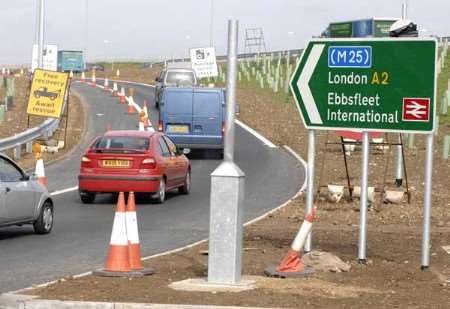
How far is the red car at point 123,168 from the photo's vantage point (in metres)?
22.6

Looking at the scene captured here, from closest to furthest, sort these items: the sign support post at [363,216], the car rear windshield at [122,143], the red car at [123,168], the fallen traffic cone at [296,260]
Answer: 1. the fallen traffic cone at [296,260]
2. the sign support post at [363,216]
3. the red car at [123,168]
4. the car rear windshield at [122,143]

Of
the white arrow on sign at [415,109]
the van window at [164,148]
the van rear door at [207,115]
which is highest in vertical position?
the white arrow on sign at [415,109]

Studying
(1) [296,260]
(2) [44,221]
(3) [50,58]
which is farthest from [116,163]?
(3) [50,58]

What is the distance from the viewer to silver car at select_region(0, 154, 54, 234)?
16359 mm

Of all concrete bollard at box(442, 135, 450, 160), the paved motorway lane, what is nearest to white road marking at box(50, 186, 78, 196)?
the paved motorway lane

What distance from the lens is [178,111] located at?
3444cm

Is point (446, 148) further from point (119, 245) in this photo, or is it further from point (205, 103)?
point (119, 245)

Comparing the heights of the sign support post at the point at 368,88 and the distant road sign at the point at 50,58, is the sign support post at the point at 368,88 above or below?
below

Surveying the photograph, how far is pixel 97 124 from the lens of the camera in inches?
1731

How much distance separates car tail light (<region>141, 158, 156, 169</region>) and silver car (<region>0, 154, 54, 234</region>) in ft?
16.4

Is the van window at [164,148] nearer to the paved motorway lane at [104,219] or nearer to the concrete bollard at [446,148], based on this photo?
the paved motorway lane at [104,219]

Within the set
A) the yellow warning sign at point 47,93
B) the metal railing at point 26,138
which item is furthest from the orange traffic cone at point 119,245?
the yellow warning sign at point 47,93

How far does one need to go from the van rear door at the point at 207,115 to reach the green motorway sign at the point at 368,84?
2057cm

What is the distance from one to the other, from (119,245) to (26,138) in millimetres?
19783
